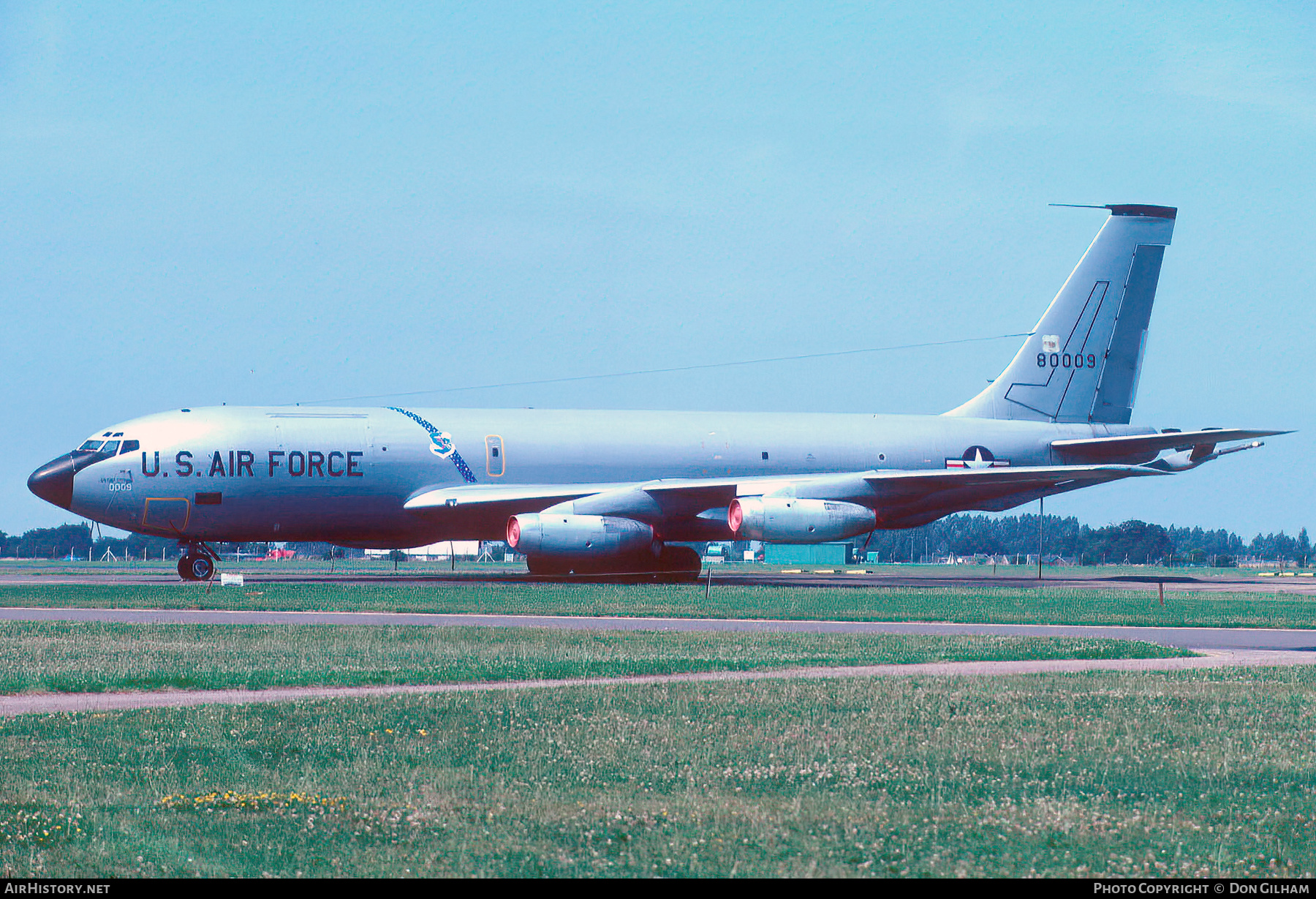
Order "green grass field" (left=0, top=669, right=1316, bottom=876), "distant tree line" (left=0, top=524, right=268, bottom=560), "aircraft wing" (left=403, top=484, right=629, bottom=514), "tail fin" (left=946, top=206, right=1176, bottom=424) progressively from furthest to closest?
"distant tree line" (left=0, top=524, right=268, bottom=560), "tail fin" (left=946, top=206, right=1176, bottom=424), "aircraft wing" (left=403, top=484, right=629, bottom=514), "green grass field" (left=0, top=669, right=1316, bottom=876)

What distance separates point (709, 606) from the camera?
2791cm

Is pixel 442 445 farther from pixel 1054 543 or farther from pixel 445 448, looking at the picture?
pixel 1054 543

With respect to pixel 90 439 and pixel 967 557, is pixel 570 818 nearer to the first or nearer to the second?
pixel 90 439

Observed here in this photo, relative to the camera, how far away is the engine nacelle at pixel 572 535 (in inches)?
1415

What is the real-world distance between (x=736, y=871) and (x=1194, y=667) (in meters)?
11.6

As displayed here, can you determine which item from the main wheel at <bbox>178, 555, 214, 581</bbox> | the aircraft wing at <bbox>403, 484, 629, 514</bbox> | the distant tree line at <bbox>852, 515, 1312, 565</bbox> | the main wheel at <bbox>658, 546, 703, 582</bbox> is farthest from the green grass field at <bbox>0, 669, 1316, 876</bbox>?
the distant tree line at <bbox>852, 515, 1312, 565</bbox>

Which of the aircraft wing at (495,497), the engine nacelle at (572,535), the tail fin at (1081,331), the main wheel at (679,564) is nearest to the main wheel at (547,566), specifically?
the engine nacelle at (572,535)

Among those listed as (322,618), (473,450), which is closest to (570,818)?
(322,618)

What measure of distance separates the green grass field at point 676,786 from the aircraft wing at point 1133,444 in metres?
27.9

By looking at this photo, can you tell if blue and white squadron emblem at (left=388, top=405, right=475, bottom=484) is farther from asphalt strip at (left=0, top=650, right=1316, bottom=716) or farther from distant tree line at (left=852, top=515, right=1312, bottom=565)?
distant tree line at (left=852, top=515, right=1312, bottom=565)

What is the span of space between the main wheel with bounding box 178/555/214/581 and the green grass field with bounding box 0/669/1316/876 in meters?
26.6

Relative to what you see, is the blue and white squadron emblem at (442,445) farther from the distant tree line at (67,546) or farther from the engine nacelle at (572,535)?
the distant tree line at (67,546)

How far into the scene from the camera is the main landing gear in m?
37.7

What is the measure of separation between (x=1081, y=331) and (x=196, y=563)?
2969cm
